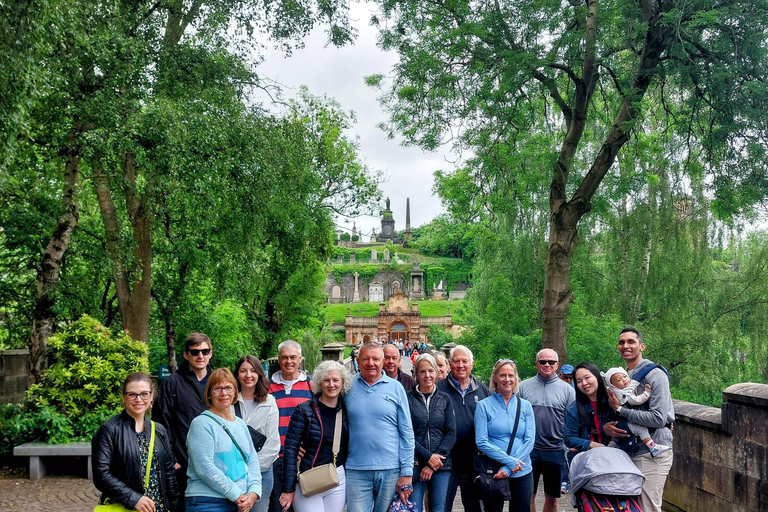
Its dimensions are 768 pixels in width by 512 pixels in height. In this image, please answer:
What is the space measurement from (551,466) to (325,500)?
2.17 m

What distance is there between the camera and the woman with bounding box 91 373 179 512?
3479mm

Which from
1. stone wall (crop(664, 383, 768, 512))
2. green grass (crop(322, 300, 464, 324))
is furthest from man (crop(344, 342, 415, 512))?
green grass (crop(322, 300, 464, 324))

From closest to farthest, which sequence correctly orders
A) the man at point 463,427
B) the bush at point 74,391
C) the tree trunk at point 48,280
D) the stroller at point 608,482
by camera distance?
the stroller at point 608,482 → the man at point 463,427 → the bush at point 74,391 → the tree trunk at point 48,280

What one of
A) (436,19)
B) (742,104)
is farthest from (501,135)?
(742,104)

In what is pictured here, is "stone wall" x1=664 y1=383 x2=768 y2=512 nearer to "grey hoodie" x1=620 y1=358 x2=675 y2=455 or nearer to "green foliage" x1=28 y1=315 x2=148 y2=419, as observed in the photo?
"grey hoodie" x1=620 y1=358 x2=675 y2=455

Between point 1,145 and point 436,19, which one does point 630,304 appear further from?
point 1,145

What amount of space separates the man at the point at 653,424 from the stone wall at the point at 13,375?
9.05 meters

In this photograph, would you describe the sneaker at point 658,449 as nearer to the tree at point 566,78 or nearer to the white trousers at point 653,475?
the white trousers at point 653,475

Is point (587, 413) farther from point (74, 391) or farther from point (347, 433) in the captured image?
point (74, 391)

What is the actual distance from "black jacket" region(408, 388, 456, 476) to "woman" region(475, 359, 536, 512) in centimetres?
23

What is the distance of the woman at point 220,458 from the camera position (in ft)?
11.9

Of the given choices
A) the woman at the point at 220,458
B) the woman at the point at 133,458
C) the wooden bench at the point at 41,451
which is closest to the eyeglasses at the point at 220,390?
the woman at the point at 220,458

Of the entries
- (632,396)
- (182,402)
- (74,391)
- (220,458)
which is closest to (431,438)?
(632,396)

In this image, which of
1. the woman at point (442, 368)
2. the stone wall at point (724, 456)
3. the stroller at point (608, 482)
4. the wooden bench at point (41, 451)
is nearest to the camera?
the stroller at point (608, 482)
